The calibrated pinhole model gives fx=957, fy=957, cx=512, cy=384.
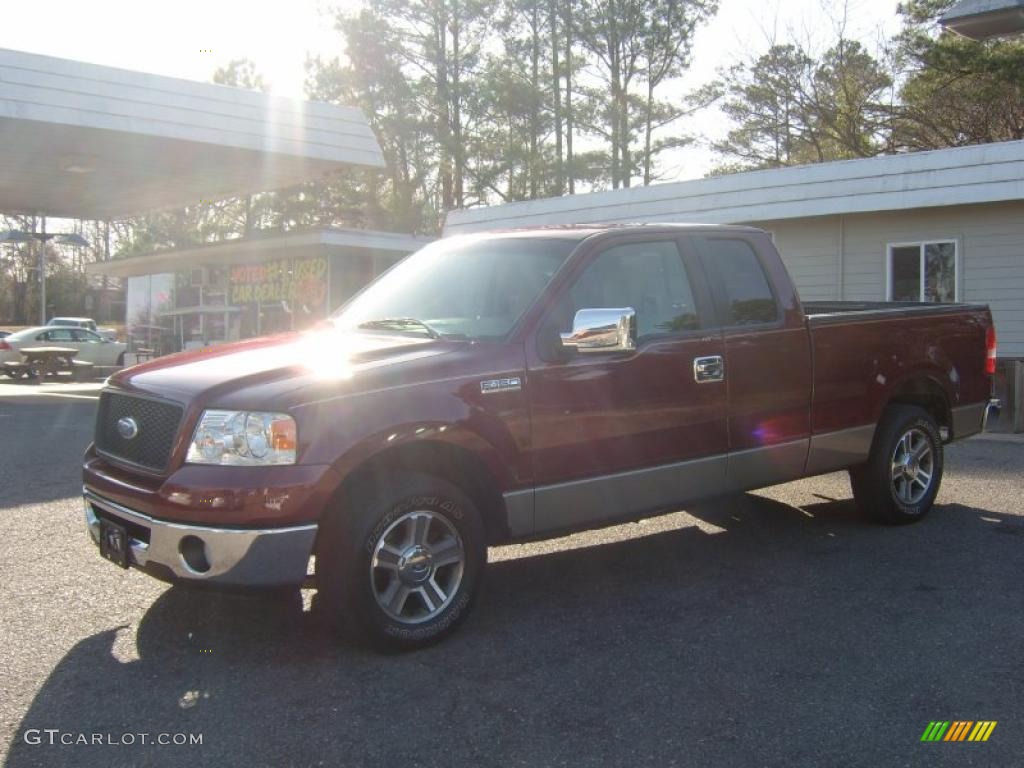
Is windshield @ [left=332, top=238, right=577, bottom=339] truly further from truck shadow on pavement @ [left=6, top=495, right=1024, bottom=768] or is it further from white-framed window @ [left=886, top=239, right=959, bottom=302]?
white-framed window @ [left=886, top=239, right=959, bottom=302]

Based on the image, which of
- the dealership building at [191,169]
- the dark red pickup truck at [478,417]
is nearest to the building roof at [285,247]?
the dealership building at [191,169]

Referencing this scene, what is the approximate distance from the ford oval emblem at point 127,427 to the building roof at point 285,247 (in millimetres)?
18200

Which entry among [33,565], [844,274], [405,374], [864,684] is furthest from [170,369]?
[844,274]

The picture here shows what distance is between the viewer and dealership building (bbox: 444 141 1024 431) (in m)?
14.0

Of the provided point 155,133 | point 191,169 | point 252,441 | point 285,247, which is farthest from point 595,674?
point 285,247

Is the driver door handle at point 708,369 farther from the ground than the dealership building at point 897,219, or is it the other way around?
the dealership building at point 897,219

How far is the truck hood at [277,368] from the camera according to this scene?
12.8ft

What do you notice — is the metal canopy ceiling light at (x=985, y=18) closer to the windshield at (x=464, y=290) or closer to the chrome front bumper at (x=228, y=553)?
the windshield at (x=464, y=290)

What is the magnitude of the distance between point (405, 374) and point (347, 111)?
16.4 metres

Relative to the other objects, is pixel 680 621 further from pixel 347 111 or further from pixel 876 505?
pixel 347 111

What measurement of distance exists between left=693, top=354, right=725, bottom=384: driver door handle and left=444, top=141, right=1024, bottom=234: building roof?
10.5 metres

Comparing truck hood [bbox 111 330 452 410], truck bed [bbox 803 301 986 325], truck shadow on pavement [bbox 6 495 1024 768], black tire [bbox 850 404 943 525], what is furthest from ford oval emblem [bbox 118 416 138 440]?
black tire [bbox 850 404 943 525]

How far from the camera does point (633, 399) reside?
485 centimetres

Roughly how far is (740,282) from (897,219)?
1107 cm
